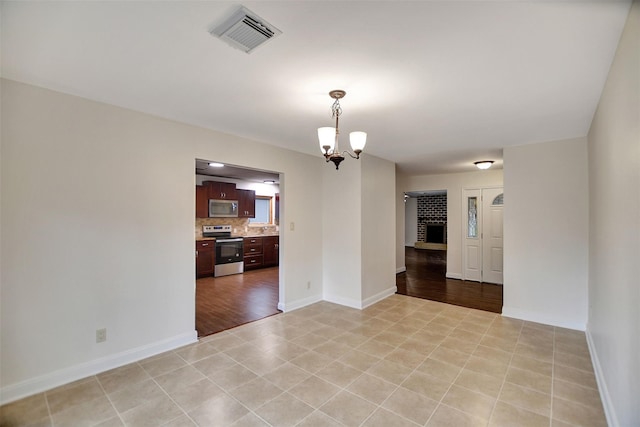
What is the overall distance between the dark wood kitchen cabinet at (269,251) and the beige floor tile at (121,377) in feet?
16.3

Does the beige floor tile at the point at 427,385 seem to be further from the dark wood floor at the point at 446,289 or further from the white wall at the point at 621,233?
the dark wood floor at the point at 446,289

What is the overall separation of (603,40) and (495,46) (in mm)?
566

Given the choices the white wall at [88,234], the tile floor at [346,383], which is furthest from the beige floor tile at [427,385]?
the white wall at [88,234]

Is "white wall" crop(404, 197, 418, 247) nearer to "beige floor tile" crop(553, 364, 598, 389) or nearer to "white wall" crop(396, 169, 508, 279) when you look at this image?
"white wall" crop(396, 169, 508, 279)

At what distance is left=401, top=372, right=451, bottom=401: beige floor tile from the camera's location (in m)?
2.29

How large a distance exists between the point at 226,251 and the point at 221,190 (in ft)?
4.89

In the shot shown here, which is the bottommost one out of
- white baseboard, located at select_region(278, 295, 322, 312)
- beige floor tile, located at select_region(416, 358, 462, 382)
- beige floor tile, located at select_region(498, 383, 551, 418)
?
beige floor tile, located at select_region(416, 358, 462, 382)

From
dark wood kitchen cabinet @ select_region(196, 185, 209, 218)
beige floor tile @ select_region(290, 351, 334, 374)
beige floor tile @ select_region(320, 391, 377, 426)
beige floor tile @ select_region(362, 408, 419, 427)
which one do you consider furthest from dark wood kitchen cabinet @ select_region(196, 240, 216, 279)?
beige floor tile @ select_region(362, 408, 419, 427)

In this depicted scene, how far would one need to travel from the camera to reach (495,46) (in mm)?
Answer: 1663

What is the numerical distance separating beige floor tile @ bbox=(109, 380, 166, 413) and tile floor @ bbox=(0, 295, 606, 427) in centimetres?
1

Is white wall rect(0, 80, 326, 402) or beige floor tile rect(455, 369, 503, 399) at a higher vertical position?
white wall rect(0, 80, 326, 402)

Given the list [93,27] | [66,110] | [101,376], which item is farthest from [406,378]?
[66,110]

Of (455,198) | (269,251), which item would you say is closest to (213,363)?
(269,251)

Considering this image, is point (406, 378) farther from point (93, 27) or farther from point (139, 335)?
point (93, 27)
